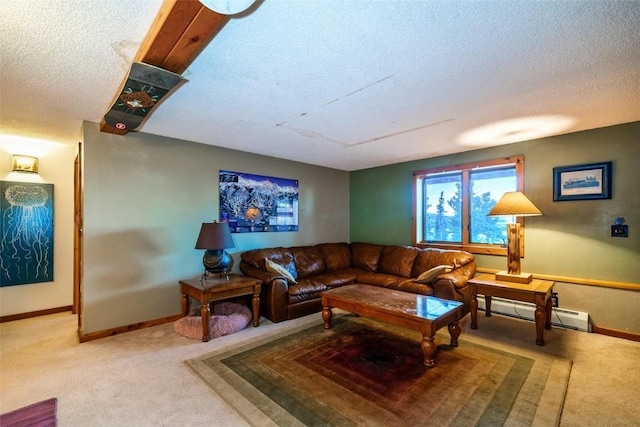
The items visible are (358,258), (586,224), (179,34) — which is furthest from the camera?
(358,258)

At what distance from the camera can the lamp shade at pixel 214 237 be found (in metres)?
3.17

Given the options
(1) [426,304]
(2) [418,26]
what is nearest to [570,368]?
(1) [426,304]

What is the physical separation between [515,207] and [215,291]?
3.37 m

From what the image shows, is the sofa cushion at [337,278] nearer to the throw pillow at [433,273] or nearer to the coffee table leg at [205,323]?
the throw pillow at [433,273]

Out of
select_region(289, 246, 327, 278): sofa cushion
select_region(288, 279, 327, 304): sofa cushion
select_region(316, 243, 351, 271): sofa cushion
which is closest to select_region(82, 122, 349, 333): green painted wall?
select_region(289, 246, 327, 278): sofa cushion

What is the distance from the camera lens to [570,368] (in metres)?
2.37

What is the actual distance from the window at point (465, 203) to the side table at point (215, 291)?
2787mm

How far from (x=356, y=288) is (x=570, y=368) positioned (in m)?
1.98

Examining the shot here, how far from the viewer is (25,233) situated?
3615mm

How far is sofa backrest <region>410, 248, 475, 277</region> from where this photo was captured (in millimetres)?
3850

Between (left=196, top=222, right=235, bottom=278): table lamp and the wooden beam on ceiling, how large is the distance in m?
1.78

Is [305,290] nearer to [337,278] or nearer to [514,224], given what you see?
[337,278]

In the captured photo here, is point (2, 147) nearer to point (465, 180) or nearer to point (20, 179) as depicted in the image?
point (20, 179)

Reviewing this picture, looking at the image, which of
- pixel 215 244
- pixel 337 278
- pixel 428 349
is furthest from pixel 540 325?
pixel 215 244
